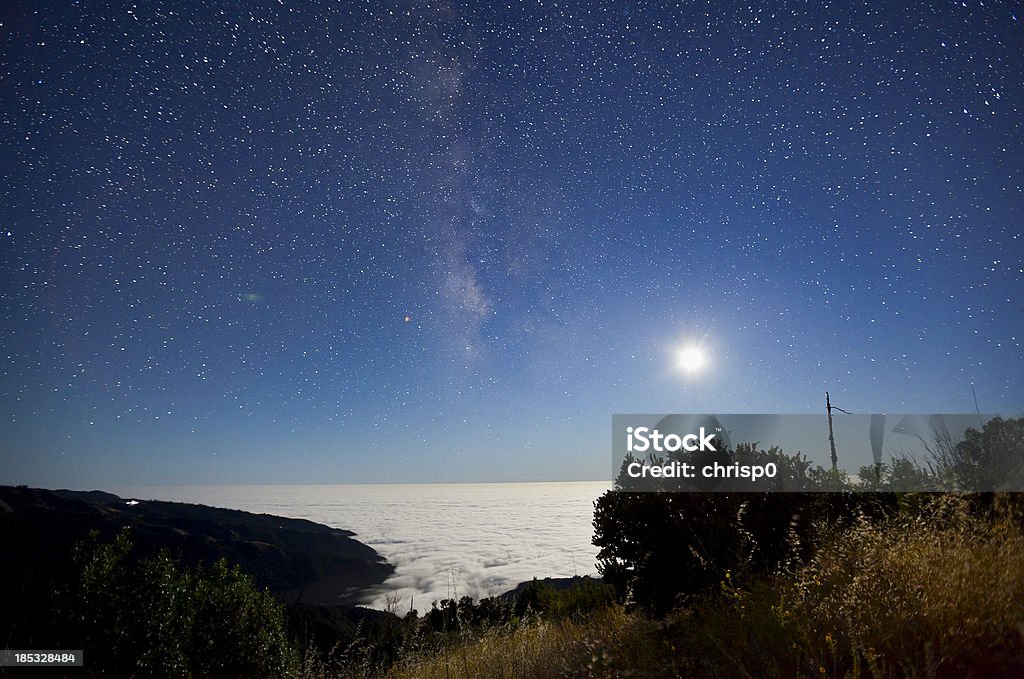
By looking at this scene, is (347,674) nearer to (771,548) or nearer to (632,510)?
(632,510)

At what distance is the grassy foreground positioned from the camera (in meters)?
3.09

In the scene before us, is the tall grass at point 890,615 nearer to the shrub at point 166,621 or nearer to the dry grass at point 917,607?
the dry grass at point 917,607

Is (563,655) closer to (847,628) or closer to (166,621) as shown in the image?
(847,628)

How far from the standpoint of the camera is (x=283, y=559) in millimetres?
118000

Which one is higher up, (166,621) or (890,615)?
(890,615)

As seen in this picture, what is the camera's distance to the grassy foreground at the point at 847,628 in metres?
3.09

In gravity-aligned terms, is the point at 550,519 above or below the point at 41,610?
below

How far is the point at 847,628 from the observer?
11.6 ft

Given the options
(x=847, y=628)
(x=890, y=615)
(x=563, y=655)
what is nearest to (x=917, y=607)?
(x=890, y=615)

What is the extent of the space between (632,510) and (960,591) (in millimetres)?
4170

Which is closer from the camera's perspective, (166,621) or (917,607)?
(917,607)

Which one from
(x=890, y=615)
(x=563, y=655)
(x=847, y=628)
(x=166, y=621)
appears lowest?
(x=166, y=621)

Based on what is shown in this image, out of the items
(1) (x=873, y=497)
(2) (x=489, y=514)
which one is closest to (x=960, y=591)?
(1) (x=873, y=497)

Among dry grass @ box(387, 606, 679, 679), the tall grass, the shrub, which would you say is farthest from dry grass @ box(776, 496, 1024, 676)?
the shrub
